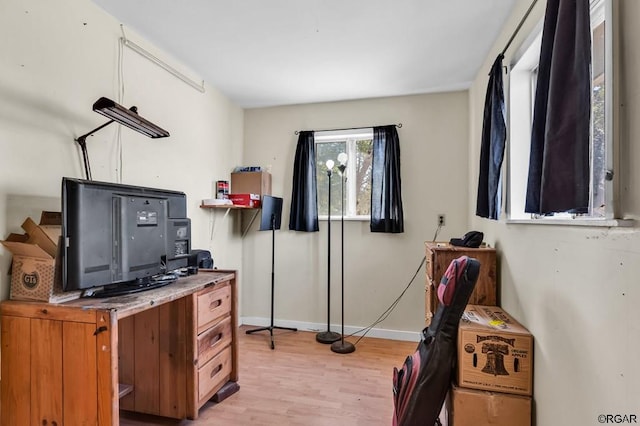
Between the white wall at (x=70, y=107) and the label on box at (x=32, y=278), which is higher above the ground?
the white wall at (x=70, y=107)

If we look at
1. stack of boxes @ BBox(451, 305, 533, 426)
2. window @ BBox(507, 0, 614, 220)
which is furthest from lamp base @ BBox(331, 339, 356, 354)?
window @ BBox(507, 0, 614, 220)

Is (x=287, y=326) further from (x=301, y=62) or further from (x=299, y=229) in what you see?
(x=301, y=62)

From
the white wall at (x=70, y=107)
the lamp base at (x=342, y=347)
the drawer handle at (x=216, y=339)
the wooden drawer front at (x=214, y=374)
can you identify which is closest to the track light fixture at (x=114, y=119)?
the white wall at (x=70, y=107)

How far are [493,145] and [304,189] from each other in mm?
1916

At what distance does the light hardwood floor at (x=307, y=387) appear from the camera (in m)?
1.90

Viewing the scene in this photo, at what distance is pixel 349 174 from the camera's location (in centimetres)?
342

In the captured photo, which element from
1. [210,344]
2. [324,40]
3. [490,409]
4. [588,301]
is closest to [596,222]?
[588,301]

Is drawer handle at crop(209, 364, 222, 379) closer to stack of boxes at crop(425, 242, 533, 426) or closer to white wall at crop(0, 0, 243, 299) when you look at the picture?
white wall at crop(0, 0, 243, 299)

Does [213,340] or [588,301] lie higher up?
[588,301]

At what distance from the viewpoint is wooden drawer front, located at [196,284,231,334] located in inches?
73.6

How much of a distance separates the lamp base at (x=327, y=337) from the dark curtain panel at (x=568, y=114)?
2.44m

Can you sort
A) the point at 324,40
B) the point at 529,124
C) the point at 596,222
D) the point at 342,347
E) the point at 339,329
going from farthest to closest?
the point at 339,329 → the point at 342,347 → the point at 324,40 → the point at 529,124 → the point at 596,222

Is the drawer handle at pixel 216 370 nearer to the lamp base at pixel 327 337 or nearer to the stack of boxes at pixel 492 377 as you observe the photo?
the lamp base at pixel 327 337

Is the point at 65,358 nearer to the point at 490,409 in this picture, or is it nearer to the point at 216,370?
the point at 216,370
